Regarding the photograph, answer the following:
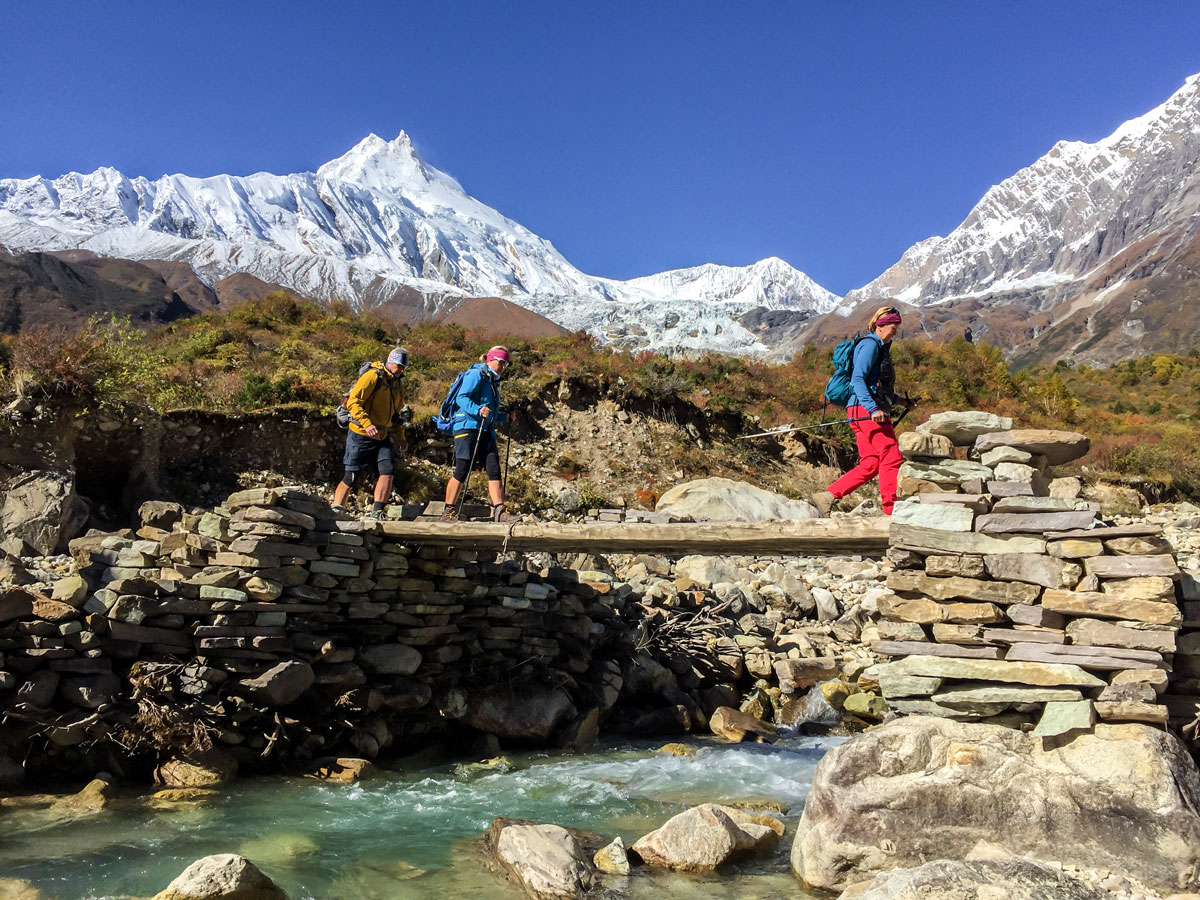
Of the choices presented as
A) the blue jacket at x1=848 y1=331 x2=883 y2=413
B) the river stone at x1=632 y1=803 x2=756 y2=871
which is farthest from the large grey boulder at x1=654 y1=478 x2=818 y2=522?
the river stone at x1=632 y1=803 x2=756 y2=871

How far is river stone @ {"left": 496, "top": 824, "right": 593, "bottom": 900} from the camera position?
4.93 meters

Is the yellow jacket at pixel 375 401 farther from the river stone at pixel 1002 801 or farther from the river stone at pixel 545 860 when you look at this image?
the river stone at pixel 1002 801

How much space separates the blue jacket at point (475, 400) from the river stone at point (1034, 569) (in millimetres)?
4924

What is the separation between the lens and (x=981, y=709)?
534 cm

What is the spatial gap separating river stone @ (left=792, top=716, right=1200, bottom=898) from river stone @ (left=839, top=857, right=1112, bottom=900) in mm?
427

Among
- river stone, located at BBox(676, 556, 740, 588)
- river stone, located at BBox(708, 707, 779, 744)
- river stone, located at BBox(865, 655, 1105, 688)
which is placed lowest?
river stone, located at BBox(708, 707, 779, 744)

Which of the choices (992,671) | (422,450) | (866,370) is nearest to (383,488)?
(866,370)

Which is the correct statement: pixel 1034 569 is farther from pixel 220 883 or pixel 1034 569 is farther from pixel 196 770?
pixel 196 770

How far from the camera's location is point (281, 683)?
7.55m

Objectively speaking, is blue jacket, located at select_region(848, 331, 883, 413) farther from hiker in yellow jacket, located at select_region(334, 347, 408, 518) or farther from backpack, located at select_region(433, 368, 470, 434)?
hiker in yellow jacket, located at select_region(334, 347, 408, 518)

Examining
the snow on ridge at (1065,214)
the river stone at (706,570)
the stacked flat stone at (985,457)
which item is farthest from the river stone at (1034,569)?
the snow on ridge at (1065,214)

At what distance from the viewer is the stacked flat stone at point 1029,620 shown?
16.1ft

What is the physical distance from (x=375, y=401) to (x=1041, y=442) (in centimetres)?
651

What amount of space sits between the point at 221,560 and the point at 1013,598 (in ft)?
22.2
